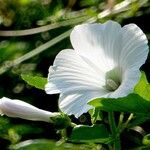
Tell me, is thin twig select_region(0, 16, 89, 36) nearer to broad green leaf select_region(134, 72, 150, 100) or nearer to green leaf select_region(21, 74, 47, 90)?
green leaf select_region(21, 74, 47, 90)

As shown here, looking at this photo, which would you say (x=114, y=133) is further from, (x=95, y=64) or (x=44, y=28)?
(x=44, y=28)

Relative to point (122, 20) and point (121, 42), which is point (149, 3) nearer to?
point (122, 20)

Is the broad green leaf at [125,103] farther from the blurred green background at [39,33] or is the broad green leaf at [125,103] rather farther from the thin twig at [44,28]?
the thin twig at [44,28]

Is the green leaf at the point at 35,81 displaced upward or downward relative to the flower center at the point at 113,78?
upward

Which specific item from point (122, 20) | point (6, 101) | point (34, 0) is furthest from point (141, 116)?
point (34, 0)

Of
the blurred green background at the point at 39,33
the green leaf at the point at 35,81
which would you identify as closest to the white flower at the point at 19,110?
the green leaf at the point at 35,81

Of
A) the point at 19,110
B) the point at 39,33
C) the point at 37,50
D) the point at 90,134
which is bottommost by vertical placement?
the point at 90,134

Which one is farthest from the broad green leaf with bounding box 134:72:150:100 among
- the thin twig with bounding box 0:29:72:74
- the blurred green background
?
the thin twig with bounding box 0:29:72:74

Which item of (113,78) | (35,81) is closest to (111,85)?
(113,78)
